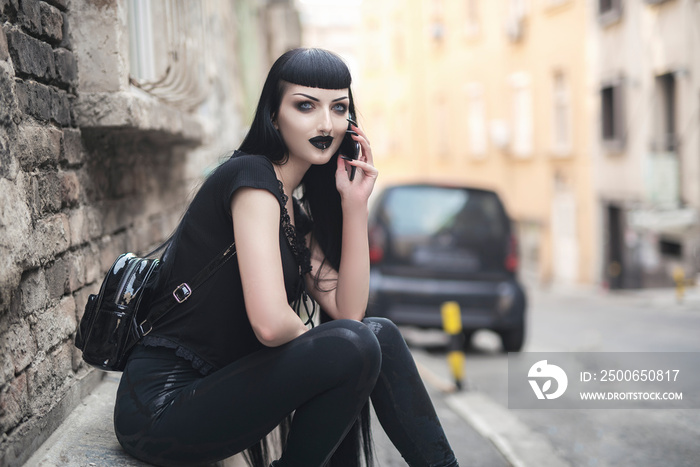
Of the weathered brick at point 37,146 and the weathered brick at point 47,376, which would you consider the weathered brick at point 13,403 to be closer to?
the weathered brick at point 47,376

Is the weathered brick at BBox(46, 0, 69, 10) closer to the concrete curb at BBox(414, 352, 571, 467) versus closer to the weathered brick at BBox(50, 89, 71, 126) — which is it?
the weathered brick at BBox(50, 89, 71, 126)

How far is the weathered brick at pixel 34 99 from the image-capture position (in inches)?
104

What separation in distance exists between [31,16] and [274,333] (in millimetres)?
1322

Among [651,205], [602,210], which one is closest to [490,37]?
[602,210]

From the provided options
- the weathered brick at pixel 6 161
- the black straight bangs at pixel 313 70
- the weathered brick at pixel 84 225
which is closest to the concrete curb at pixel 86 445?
the weathered brick at pixel 84 225

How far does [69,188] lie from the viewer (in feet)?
10.1

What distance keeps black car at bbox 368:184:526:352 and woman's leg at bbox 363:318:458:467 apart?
5.16 meters

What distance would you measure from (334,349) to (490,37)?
22539 mm

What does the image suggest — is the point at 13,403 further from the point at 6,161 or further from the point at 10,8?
the point at 10,8

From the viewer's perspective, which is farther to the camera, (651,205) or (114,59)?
(651,205)

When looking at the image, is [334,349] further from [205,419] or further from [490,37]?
[490,37]

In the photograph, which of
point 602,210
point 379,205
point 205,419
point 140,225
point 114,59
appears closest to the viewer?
point 205,419

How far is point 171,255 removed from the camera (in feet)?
→ 8.54

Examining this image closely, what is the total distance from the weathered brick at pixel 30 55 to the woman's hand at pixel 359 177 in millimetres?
1017
